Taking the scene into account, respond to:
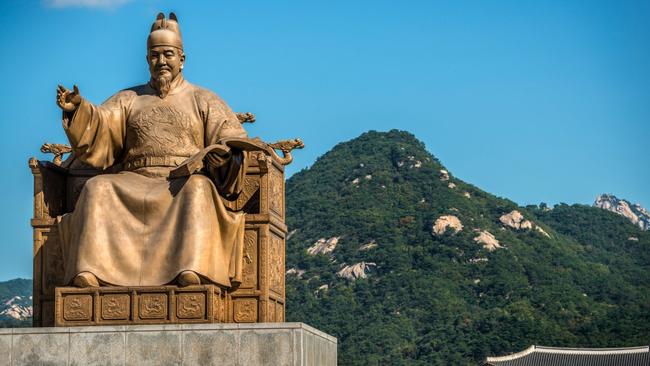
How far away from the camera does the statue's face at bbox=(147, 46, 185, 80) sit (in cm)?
1059

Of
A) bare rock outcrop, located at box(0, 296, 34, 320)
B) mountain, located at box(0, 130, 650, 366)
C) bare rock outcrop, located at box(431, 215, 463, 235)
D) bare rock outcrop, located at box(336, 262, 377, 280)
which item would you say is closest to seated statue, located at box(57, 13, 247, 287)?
mountain, located at box(0, 130, 650, 366)

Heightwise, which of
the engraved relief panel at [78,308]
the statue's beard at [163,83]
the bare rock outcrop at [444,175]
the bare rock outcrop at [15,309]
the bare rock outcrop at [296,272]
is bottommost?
the engraved relief panel at [78,308]

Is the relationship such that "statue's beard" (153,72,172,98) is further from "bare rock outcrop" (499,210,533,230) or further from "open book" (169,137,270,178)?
"bare rock outcrop" (499,210,533,230)

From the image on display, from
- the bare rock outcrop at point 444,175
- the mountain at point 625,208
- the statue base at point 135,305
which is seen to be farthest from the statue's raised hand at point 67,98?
the mountain at point 625,208

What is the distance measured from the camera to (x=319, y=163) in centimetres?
11119

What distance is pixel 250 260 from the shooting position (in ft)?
33.1

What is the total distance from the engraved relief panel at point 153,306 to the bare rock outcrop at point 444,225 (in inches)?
3559

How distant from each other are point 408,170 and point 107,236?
9760cm

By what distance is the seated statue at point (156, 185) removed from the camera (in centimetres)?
965

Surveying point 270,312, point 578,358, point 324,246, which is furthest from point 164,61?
point 324,246

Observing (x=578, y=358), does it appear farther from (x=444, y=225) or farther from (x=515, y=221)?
(x=515, y=221)

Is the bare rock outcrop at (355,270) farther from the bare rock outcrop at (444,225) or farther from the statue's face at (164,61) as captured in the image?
the statue's face at (164,61)

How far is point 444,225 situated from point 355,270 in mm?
7436

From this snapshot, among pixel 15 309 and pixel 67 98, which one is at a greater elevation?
pixel 15 309
